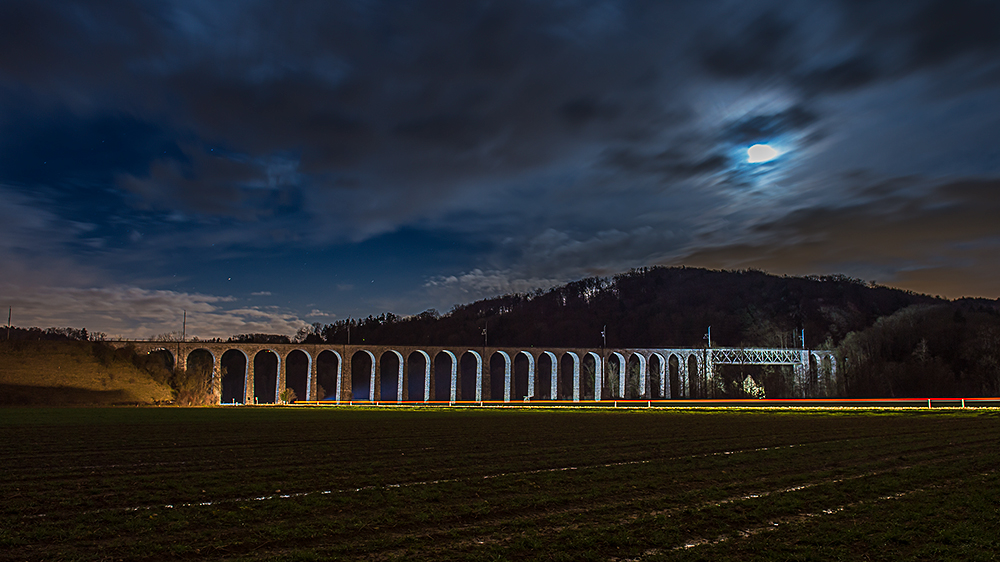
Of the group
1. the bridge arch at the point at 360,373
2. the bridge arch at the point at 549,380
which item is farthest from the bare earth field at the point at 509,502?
the bridge arch at the point at 360,373

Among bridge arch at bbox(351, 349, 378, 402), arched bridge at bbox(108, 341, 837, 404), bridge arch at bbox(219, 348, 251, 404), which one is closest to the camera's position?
arched bridge at bbox(108, 341, 837, 404)

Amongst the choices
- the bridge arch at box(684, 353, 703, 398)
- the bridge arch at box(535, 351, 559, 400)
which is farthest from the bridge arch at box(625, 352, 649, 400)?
the bridge arch at box(535, 351, 559, 400)

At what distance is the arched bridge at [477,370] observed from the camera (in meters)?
87.1

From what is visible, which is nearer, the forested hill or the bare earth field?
the bare earth field

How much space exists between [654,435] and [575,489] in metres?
11.7

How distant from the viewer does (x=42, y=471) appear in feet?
40.3

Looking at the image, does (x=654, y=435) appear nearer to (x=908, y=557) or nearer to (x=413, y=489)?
(x=413, y=489)

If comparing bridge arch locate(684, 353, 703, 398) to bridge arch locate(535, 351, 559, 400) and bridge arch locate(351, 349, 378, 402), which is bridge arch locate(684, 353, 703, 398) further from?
bridge arch locate(351, 349, 378, 402)

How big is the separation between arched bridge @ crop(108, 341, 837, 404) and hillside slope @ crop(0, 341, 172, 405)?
14.9 ft

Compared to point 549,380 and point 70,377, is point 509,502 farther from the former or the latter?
point 549,380

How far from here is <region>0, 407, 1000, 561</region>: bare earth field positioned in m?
6.23

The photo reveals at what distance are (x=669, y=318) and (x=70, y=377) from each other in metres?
143

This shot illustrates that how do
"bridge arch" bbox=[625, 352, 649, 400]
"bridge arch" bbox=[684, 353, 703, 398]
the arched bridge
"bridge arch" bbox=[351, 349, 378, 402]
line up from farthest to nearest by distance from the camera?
"bridge arch" bbox=[351, 349, 378, 402] → "bridge arch" bbox=[684, 353, 703, 398] → "bridge arch" bbox=[625, 352, 649, 400] → the arched bridge

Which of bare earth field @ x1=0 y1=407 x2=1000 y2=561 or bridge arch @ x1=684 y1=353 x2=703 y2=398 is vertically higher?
bare earth field @ x1=0 y1=407 x2=1000 y2=561
